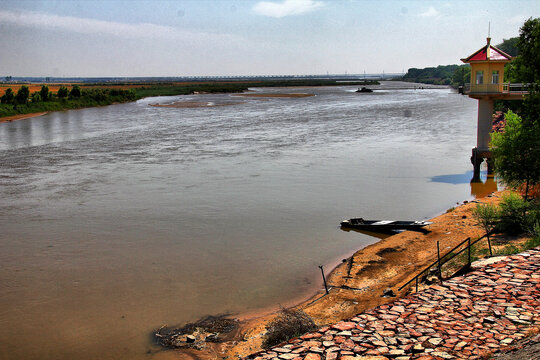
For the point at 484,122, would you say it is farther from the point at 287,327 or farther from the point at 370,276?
the point at 287,327

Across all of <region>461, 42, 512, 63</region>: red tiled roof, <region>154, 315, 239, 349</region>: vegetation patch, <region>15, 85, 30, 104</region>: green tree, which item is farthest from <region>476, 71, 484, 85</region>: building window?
<region>15, 85, 30, 104</region>: green tree

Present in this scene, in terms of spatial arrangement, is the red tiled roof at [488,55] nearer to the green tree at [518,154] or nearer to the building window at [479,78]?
the building window at [479,78]

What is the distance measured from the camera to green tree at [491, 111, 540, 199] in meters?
18.0

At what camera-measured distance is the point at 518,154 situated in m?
18.5

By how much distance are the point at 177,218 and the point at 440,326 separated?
13201 millimetres

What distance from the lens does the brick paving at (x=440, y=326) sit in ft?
24.0

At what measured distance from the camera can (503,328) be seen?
7.72 m

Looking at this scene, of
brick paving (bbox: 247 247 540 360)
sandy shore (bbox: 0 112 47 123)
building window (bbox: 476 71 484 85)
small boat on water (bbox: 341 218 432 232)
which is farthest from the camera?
sandy shore (bbox: 0 112 47 123)

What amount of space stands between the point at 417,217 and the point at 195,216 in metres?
8.70

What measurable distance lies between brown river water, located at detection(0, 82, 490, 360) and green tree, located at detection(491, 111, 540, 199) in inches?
125

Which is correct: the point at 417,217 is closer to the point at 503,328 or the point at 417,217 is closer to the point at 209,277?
the point at 209,277

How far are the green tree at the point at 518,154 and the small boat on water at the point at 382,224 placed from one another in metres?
4.14

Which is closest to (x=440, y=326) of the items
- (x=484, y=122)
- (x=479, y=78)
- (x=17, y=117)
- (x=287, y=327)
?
(x=287, y=327)

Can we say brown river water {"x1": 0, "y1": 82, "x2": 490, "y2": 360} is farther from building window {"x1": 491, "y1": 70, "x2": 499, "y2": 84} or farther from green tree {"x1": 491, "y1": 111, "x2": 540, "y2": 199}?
building window {"x1": 491, "y1": 70, "x2": 499, "y2": 84}
